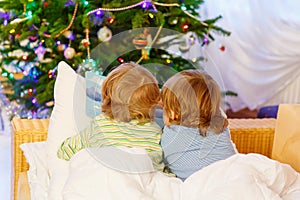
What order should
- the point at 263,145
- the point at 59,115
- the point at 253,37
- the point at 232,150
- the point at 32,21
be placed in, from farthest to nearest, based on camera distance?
the point at 253,37
the point at 32,21
the point at 263,145
the point at 59,115
the point at 232,150

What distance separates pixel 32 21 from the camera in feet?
8.27

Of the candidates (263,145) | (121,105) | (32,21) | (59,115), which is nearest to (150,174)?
(121,105)

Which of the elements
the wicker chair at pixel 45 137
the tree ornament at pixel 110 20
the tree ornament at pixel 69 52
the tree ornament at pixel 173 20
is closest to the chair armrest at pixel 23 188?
the wicker chair at pixel 45 137

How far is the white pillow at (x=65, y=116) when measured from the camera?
1.60 metres

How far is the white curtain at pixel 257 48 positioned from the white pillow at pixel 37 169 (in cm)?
184

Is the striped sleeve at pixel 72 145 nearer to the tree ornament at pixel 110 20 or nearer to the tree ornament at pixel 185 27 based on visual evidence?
the tree ornament at pixel 110 20

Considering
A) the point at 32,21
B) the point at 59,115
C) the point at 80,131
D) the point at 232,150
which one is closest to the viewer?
the point at 232,150

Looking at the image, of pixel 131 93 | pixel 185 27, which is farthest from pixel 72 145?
pixel 185 27

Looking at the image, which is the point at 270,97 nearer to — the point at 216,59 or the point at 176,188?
the point at 216,59

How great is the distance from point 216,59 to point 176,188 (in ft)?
8.15

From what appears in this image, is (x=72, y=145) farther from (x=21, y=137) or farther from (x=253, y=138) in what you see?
(x=253, y=138)

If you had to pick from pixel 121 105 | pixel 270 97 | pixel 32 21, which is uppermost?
pixel 32 21

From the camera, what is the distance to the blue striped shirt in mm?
1380

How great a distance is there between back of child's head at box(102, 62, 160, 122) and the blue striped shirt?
9 centimetres
